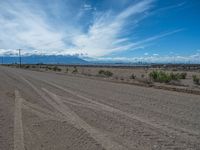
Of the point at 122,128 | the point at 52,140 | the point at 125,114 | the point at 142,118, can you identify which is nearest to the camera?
the point at 52,140

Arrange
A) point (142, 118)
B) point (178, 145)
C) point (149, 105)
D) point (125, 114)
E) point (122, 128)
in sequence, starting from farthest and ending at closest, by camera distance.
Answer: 1. point (149, 105)
2. point (125, 114)
3. point (142, 118)
4. point (122, 128)
5. point (178, 145)

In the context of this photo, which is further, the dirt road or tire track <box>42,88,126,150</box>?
the dirt road

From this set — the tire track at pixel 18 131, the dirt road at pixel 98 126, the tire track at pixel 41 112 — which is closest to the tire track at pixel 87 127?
the dirt road at pixel 98 126

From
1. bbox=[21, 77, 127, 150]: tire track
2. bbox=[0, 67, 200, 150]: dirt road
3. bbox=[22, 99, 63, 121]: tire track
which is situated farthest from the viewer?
bbox=[22, 99, 63, 121]: tire track

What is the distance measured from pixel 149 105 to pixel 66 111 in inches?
151

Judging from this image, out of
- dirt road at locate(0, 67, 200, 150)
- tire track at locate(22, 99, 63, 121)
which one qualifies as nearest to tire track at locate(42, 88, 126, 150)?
dirt road at locate(0, 67, 200, 150)

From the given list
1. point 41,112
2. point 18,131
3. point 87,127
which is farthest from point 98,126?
point 41,112

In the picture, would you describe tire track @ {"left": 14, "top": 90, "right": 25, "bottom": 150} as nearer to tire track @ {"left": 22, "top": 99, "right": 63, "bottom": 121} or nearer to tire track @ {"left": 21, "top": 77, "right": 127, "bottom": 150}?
tire track @ {"left": 22, "top": 99, "right": 63, "bottom": 121}

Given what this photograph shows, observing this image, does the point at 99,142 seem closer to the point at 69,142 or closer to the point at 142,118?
the point at 69,142

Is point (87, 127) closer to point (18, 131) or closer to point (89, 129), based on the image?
point (89, 129)

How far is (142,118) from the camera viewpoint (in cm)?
851

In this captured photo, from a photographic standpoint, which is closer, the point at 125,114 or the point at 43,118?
the point at 43,118

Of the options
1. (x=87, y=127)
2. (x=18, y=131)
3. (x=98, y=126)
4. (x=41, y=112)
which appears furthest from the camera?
(x=41, y=112)

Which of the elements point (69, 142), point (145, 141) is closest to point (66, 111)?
point (69, 142)
